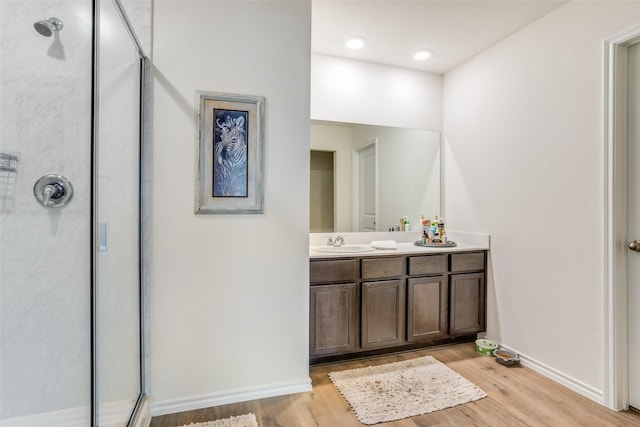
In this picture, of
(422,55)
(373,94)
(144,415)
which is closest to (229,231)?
(144,415)

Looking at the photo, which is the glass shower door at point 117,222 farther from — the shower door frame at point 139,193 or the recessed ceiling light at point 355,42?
the recessed ceiling light at point 355,42

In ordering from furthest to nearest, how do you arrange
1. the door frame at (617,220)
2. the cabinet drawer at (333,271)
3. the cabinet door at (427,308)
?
the cabinet door at (427,308) < the cabinet drawer at (333,271) < the door frame at (617,220)

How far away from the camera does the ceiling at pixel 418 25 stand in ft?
7.30

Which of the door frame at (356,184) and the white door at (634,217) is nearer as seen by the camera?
the white door at (634,217)

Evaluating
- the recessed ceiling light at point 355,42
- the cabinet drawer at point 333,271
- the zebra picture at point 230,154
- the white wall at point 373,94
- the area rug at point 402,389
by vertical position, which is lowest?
the area rug at point 402,389

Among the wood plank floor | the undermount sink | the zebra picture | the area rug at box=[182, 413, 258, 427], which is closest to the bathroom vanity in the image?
the undermount sink

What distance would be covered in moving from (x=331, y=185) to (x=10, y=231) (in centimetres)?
217

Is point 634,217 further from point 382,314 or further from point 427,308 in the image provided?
point 382,314

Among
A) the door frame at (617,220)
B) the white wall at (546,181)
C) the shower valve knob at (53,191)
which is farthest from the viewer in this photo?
the white wall at (546,181)

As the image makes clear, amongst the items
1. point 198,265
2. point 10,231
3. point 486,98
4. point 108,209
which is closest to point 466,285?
point 486,98

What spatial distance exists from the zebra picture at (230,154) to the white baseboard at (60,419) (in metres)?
1.14

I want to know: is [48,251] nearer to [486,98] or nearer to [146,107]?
[146,107]

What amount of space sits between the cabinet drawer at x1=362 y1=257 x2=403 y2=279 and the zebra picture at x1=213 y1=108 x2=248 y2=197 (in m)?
1.06

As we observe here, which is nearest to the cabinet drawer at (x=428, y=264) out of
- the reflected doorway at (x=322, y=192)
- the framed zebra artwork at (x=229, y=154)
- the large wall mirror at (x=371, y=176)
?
the large wall mirror at (x=371, y=176)
